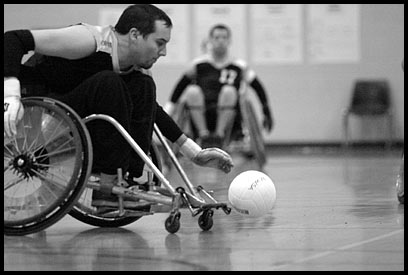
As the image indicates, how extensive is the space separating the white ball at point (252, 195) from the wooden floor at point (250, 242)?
0.23 ft

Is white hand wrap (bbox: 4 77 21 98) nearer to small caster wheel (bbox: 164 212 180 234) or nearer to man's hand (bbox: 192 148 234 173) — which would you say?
small caster wheel (bbox: 164 212 180 234)

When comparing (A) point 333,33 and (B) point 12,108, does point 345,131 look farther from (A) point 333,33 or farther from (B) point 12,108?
(B) point 12,108

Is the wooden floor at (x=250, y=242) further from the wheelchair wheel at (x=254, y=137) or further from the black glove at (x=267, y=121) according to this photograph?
the black glove at (x=267, y=121)

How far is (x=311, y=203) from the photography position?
4.61 m

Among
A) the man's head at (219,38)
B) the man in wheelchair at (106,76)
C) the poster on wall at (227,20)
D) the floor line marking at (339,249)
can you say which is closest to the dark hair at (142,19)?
the man in wheelchair at (106,76)

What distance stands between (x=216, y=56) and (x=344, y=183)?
3.73 m

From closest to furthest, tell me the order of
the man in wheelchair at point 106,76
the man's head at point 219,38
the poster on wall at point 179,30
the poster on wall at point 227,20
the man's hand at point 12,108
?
the man's hand at point 12,108, the man in wheelchair at point 106,76, the man's head at point 219,38, the poster on wall at point 227,20, the poster on wall at point 179,30

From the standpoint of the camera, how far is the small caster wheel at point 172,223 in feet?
11.1

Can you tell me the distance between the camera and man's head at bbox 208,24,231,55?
9.15m

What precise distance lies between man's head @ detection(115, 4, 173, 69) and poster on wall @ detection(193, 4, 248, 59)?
26.4 feet

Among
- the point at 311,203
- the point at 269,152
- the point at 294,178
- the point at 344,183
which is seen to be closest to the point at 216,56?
the point at 269,152

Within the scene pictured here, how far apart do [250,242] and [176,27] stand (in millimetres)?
8793

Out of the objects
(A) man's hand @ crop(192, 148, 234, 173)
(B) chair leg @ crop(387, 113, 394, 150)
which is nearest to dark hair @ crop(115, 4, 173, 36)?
(A) man's hand @ crop(192, 148, 234, 173)

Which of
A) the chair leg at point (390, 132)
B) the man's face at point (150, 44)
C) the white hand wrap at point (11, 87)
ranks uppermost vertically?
the man's face at point (150, 44)
